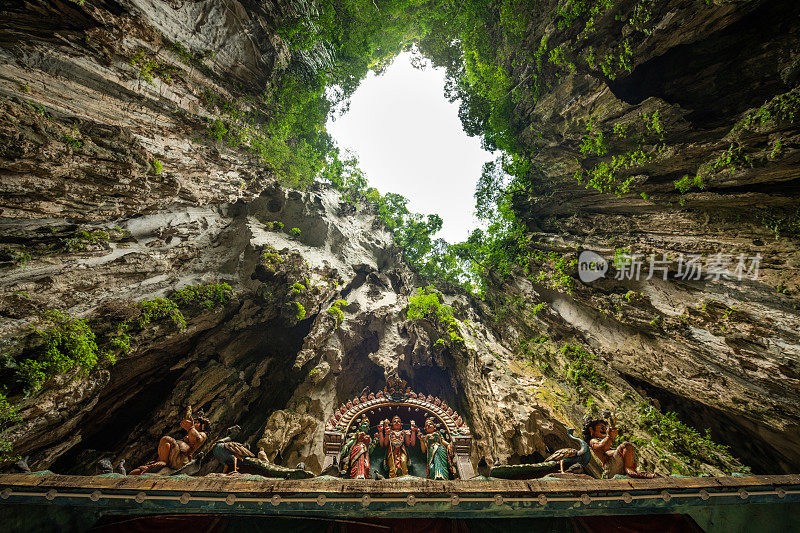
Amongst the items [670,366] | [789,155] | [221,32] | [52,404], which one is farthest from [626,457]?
[221,32]

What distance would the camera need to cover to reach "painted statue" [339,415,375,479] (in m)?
5.65

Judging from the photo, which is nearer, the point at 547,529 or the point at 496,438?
the point at 547,529

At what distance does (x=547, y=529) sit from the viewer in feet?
9.25

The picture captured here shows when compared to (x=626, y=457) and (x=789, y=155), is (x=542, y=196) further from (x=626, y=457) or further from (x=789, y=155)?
(x=626, y=457)

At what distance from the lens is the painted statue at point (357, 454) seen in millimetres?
5645

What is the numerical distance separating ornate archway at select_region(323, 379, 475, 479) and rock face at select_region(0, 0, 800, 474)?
1.26 meters

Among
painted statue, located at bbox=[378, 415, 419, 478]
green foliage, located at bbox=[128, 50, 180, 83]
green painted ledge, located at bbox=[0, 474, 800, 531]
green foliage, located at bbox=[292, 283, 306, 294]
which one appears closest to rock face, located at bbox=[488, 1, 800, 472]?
green painted ledge, located at bbox=[0, 474, 800, 531]

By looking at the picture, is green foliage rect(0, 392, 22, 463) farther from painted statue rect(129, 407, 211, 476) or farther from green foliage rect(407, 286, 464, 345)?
green foliage rect(407, 286, 464, 345)

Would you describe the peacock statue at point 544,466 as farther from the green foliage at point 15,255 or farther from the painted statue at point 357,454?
the green foliage at point 15,255

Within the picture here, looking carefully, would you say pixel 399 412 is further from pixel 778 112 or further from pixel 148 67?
pixel 148 67

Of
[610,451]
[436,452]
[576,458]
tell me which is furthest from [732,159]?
[436,452]

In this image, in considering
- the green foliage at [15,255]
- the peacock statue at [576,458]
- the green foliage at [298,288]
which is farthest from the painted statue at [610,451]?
the green foliage at [15,255]

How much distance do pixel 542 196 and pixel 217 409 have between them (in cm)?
1373

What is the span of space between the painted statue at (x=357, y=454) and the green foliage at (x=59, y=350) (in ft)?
17.3
